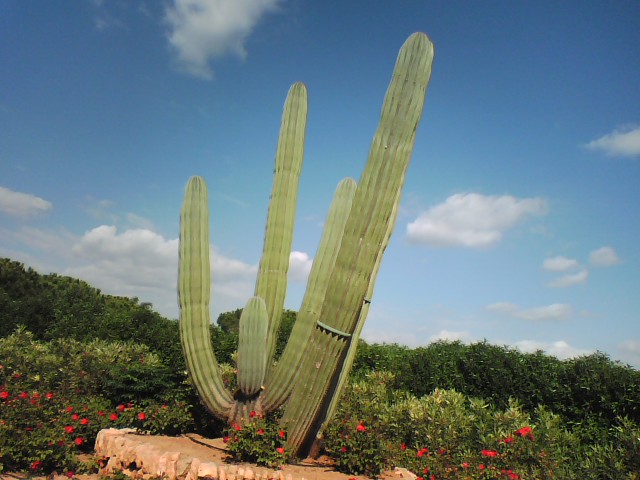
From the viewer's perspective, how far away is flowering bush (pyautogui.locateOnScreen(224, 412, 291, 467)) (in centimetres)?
495

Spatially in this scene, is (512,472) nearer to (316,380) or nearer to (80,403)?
(316,380)

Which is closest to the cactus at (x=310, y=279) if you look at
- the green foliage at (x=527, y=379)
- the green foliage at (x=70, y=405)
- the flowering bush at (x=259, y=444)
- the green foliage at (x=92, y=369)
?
the flowering bush at (x=259, y=444)

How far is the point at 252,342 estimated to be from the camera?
213 inches

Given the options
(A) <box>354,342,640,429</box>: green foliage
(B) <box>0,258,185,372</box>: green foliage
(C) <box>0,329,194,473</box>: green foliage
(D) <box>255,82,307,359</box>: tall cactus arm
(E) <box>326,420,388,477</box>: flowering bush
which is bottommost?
(C) <box>0,329,194,473</box>: green foliage

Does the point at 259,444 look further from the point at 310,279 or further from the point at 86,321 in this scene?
the point at 86,321

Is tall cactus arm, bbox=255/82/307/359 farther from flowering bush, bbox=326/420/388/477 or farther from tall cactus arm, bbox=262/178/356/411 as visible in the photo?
flowering bush, bbox=326/420/388/477

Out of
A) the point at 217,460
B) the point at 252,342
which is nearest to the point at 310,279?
the point at 252,342

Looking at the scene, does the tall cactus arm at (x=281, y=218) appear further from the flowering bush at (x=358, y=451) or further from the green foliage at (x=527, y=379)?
the green foliage at (x=527, y=379)

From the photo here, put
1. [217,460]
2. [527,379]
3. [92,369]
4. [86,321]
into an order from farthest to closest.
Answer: [86,321] → [92,369] → [527,379] → [217,460]

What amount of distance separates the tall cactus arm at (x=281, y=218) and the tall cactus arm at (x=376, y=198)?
1.34m

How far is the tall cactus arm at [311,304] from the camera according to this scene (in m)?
5.45

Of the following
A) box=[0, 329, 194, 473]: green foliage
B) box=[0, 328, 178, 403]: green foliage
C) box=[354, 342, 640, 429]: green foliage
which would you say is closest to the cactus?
box=[0, 329, 194, 473]: green foliage

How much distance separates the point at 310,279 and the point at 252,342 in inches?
43.0

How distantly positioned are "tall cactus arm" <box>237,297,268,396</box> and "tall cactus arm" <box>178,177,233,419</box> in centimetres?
50
